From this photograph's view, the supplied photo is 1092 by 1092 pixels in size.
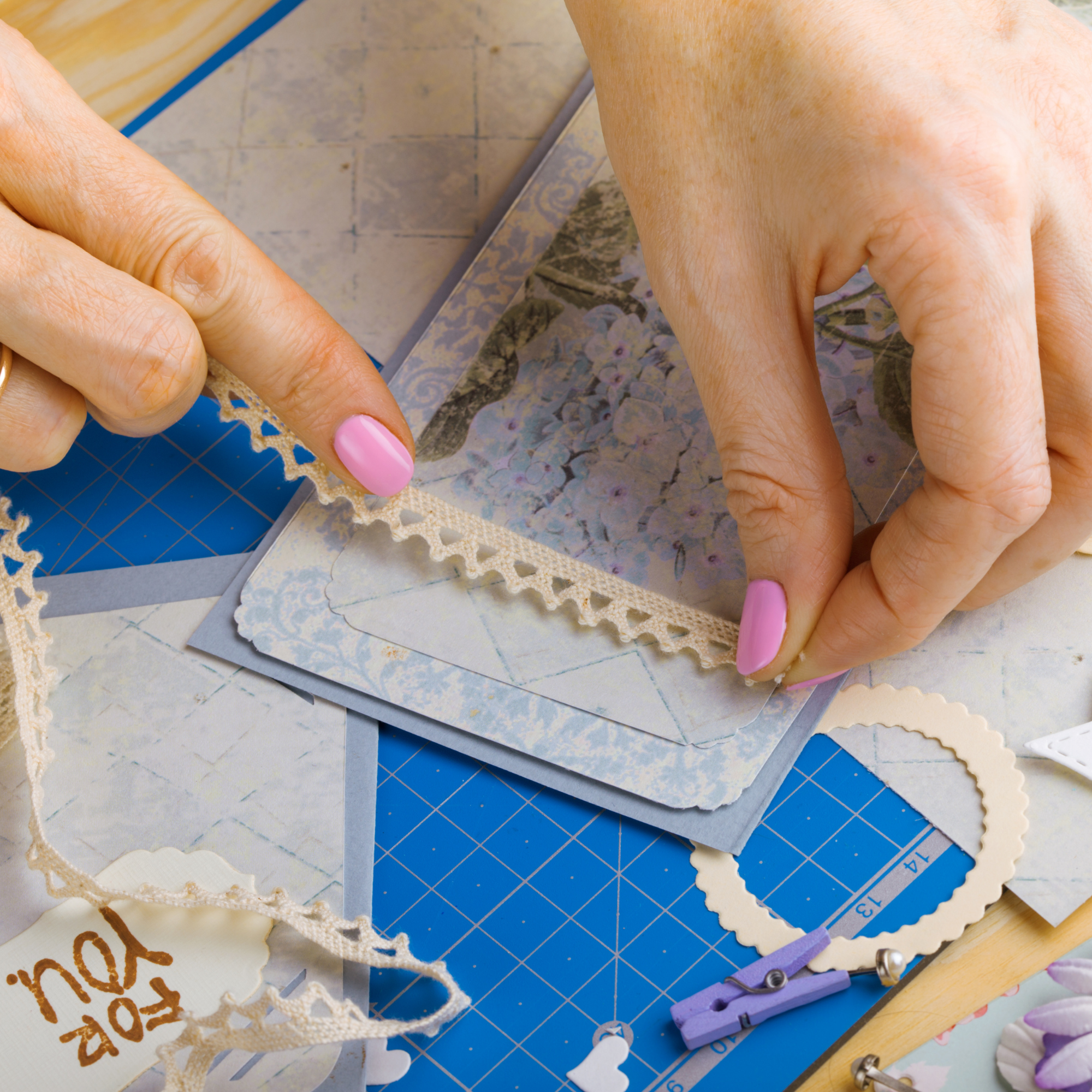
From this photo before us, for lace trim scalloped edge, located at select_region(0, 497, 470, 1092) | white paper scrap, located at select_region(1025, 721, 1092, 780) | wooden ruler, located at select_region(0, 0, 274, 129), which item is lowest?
lace trim scalloped edge, located at select_region(0, 497, 470, 1092)

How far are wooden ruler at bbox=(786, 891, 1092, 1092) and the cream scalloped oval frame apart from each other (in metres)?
0.02

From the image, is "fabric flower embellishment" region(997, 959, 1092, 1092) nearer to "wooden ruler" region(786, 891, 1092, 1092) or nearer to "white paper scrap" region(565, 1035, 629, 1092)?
"wooden ruler" region(786, 891, 1092, 1092)

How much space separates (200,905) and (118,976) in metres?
0.10

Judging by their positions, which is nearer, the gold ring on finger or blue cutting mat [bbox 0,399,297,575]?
the gold ring on finger

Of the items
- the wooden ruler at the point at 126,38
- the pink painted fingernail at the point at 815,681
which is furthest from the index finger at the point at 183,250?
the pink painted fingernail at the point at 815,681

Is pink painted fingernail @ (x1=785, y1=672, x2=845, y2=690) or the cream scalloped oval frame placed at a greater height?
pink painted fingernail @ (x1=785, y1=672, x2=845, y2=690)

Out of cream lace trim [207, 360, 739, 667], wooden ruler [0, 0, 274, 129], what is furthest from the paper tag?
wooden ruler [0, 0, 274, 129]

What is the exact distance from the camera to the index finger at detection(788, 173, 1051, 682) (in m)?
0.67

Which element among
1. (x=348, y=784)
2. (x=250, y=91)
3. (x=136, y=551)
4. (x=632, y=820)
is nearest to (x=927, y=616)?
(x=632, y=820)

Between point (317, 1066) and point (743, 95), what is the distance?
2.95 feet

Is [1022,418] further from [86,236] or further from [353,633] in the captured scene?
[86,236]

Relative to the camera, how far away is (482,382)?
3.29 ft

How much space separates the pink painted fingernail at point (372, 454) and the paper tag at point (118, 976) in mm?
391

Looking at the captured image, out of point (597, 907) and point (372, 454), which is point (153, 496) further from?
point (597, 907)
